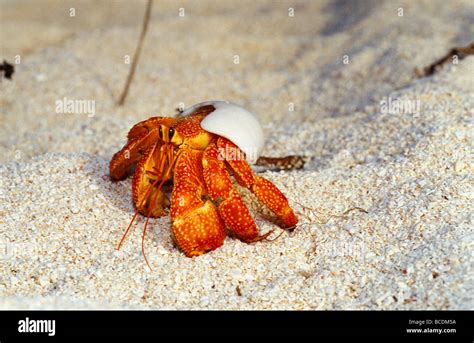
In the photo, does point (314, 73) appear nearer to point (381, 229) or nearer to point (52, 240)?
point (381, 229)

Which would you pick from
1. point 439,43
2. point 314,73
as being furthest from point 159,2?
point 439,43

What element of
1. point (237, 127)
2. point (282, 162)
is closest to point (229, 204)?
point (237, 127)

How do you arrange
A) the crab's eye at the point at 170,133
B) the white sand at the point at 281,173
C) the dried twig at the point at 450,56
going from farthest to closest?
1. the dried twig at the point at 450,56
2. the crab's eye at the point at 170,133
3. the white sand at the point at 281,173

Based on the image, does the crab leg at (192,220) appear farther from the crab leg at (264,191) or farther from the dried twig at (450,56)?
the dried twig at (450,56)

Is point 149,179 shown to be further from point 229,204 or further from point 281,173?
point 281,173

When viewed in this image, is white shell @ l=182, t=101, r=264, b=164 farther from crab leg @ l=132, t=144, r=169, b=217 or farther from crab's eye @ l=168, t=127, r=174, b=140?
crab leg @ l=132, t=144, r=169, b=217

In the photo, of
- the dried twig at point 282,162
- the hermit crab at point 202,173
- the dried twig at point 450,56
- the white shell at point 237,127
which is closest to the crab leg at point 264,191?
the hermit crab at point 202,173

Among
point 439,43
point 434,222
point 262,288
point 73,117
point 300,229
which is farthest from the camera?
point 439,43
